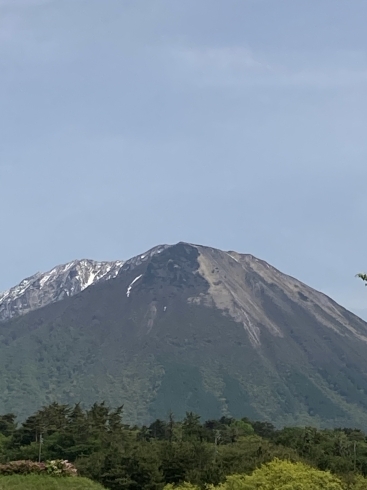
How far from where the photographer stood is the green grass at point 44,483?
32062mm

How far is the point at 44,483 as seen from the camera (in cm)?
3297

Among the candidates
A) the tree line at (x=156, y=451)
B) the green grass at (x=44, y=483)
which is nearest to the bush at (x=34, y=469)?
the green grass at (x=44, y=483)

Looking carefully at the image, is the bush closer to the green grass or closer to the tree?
the green grass

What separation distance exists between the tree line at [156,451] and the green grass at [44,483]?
398cm

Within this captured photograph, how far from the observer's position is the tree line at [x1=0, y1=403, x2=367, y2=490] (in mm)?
37656

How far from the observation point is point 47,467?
35000mm

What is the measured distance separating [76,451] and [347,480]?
79.6 ft

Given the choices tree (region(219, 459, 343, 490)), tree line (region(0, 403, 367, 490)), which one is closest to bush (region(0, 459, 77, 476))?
tree line (region(0, 403, 367, 490))

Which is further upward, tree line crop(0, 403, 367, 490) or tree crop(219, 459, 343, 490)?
tree line crop(0, 403, 367, 490)

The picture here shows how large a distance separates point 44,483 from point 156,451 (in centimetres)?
881

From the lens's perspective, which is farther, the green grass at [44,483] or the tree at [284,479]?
the green grass at [44,483]

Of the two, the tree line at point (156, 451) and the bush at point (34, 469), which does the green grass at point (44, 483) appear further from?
the tree line at point (156, 451)

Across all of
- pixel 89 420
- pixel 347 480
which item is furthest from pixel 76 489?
pixel 89 420

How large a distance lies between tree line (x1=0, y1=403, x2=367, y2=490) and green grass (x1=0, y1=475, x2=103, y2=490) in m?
3.98
